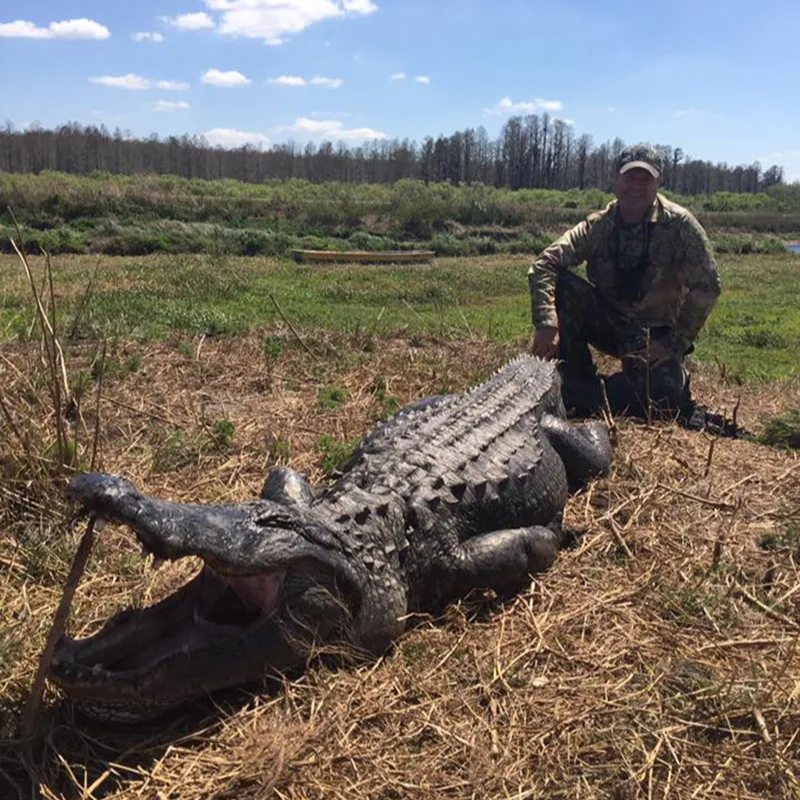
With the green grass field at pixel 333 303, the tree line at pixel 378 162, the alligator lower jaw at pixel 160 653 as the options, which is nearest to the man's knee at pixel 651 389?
the green grass field at pixel 333 303

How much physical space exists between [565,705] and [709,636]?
2.66ft

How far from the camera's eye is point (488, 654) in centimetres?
306

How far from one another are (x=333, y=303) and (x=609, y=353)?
723 cm

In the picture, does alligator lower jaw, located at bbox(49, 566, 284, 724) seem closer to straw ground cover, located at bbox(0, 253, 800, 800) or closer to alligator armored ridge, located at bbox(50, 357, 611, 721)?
alligator armored ridge, located at bbox(50, 357, 611, 721)

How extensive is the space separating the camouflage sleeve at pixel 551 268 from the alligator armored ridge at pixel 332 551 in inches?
67.2

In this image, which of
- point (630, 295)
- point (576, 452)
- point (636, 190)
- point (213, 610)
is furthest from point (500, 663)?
point (636, 190)

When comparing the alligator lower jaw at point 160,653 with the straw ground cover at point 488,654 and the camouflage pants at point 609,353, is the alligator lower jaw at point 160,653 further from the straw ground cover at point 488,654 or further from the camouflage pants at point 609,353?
the camouflage pants at point 609,353

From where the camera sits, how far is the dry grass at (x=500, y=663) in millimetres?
2396

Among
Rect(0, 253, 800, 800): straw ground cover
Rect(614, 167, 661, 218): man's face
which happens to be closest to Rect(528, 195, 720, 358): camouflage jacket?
Rect(614, 167, 661, 218): man's face

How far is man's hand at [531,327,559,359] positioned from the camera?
6.00 m

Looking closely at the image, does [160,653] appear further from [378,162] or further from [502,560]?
[378,162]

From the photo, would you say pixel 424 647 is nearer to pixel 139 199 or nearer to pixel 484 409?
pixel 484 409

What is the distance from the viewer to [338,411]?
19.6 ft

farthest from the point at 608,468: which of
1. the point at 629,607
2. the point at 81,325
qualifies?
the point at 81,325
